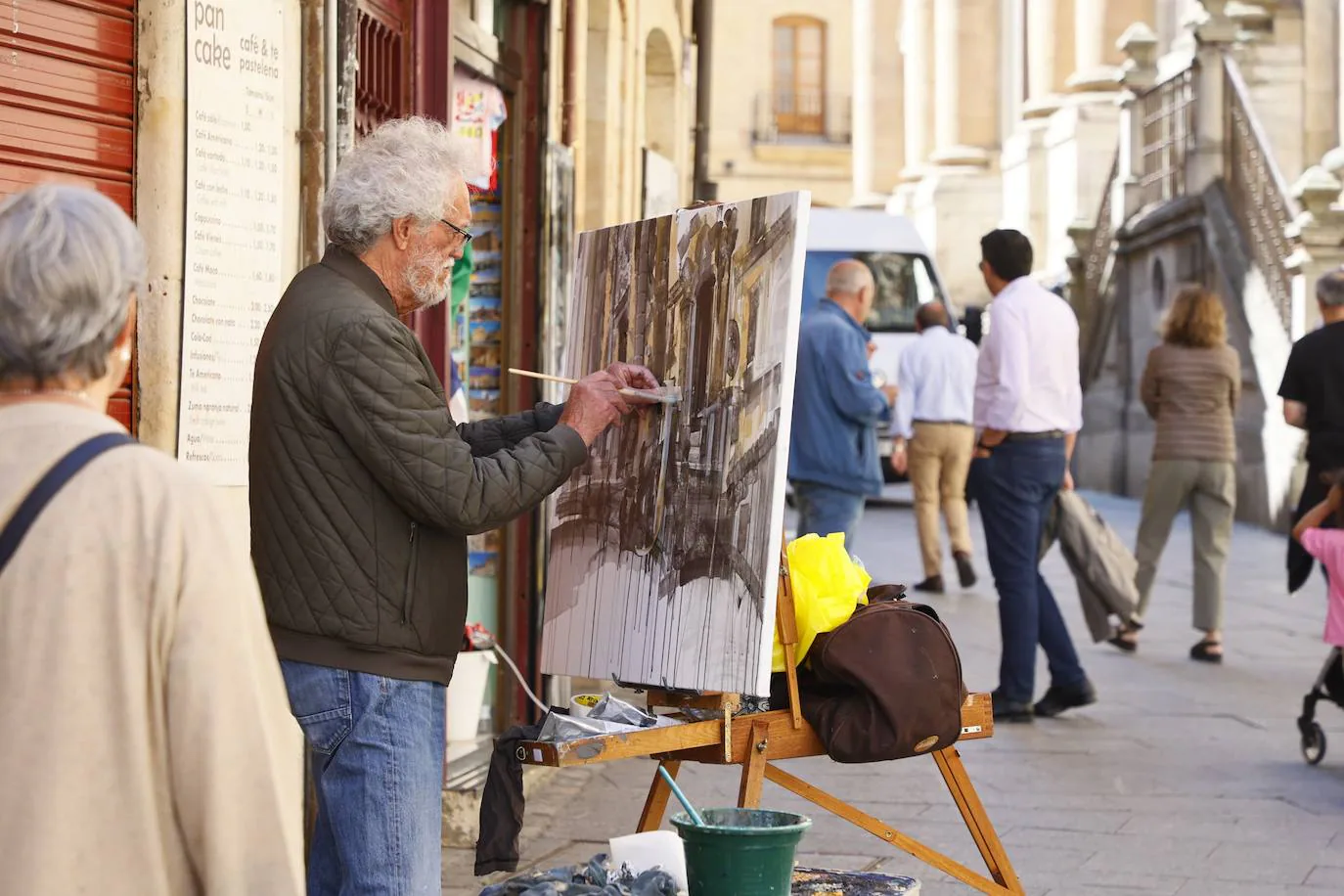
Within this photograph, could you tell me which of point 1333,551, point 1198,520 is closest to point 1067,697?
point 1333,551

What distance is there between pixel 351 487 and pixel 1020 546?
17.9ft

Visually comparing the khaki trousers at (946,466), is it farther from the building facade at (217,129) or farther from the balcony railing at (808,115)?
the balcony railing at (808,115)

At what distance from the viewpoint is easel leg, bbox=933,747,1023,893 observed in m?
4.61

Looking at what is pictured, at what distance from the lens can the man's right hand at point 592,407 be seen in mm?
3932

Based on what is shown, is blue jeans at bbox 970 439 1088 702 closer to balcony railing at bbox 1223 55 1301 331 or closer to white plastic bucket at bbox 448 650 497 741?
white plastic bucket at bbox 448 650 497 741

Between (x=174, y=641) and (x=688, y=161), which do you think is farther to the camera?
(x=688, y=161)

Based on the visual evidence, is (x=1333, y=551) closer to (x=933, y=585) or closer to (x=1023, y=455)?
(x=1023, y=455)

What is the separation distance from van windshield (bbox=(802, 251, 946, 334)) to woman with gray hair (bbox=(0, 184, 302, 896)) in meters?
19.6

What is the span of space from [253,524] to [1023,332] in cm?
563

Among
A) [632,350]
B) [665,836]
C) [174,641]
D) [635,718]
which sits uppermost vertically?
[632,350]

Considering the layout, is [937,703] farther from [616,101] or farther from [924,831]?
[616,101]

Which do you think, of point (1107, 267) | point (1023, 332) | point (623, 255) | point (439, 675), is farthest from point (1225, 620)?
point (1107, 267)

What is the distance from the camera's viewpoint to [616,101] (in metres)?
9.97

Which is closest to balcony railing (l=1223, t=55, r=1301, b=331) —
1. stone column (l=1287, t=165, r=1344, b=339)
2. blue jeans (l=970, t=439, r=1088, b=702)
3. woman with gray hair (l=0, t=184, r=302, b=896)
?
stone column (l=1287, t=165, r=1344, b=339)
